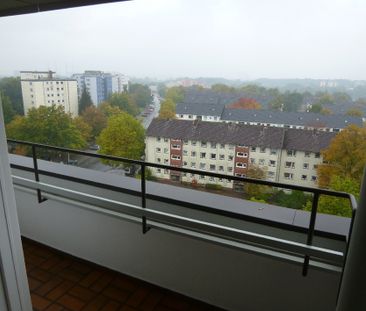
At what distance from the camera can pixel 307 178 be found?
4.87 feet

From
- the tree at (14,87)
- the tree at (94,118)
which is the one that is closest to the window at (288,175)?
the tree at (94,118)

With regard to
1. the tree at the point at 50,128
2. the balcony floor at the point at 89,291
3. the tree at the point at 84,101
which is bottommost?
the balcony floor at the point at 89,291

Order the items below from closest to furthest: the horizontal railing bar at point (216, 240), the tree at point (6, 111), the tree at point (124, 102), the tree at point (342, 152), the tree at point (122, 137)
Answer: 1. the tree at point (6, 111)
2. the horizontal railing bar at point (216, 240)
3. the tree at point (342, 152)
4. the tree at point (122, 137)
5. the tree at point (124, 102)

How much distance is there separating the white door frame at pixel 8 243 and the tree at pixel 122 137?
41.6 inches

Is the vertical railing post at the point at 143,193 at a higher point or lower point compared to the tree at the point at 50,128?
lower

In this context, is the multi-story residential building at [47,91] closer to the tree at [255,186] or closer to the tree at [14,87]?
the tree at [14,87]

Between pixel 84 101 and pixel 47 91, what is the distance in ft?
1.11

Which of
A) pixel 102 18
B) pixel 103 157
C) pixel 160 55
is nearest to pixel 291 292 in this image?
pixel 103 157

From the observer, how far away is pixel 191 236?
1545 mm

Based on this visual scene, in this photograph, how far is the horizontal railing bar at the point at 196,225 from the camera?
1233 mm

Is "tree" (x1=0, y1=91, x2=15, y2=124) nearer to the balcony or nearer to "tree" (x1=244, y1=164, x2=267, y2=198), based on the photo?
the balcony

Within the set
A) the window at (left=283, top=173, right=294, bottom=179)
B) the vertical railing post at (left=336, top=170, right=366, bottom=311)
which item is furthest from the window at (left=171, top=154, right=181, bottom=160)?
the vertical railing post at (left=336, top=170, right=366, bottom=311)

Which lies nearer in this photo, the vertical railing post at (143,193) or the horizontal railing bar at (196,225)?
the horizontal railing bar at (196,225)

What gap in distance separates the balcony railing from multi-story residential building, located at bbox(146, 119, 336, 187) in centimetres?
18
